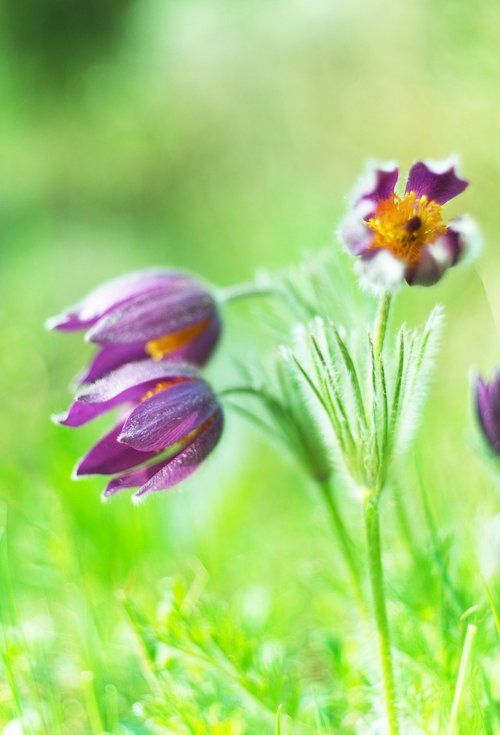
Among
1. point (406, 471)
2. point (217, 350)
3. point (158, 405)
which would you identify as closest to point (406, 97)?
point (406, 471)

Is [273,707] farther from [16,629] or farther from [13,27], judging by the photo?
[13,27]

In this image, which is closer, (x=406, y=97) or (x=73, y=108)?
(x=406, y=97)

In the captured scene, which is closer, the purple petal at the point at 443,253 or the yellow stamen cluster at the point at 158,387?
the purple petal at the point at 443,253

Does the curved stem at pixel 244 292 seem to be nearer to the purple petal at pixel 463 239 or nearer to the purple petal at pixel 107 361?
the purple petal at pixel 107 361

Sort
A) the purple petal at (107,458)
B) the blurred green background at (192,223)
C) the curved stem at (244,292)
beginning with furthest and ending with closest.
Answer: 1. the blurred green background at (192,223)
2. the curved stem at (244,292)
3. the purple petal at (107,458)

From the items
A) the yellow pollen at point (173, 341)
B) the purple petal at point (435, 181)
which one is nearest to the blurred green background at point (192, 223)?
the yellow pollen at point (173, 341)
